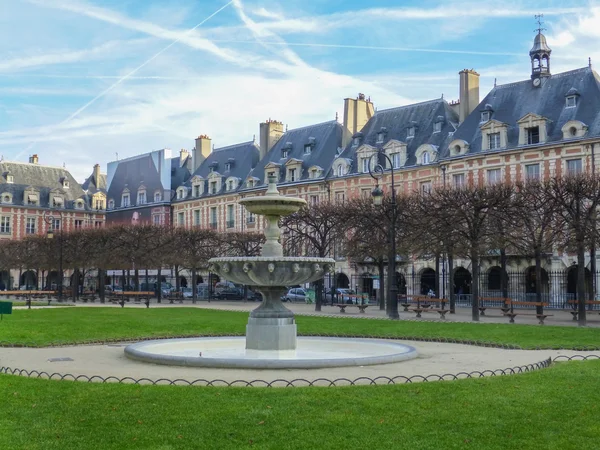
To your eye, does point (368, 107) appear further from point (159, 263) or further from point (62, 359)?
point (62, 359)

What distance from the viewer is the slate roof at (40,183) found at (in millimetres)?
73438

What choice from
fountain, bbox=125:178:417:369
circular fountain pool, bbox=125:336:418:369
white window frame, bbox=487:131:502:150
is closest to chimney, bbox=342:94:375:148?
white window frame, bbox=487:131:502:150

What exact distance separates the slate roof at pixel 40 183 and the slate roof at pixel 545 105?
4644 centimetres

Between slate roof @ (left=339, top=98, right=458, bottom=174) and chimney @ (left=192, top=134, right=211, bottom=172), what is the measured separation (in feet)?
65.5

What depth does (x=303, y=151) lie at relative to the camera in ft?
193

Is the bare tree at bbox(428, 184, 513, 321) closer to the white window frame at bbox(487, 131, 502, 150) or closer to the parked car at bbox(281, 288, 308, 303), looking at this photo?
the white window frame at bbox(487, 131, 502, 150)

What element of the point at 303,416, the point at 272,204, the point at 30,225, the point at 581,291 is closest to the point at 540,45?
the point at 581,291

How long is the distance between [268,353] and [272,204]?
3.13m

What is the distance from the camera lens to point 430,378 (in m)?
11.0

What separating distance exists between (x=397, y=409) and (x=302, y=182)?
159ft

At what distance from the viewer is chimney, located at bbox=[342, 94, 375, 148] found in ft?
182

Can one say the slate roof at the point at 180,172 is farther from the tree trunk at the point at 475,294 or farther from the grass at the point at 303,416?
the grass at the point at 303,416

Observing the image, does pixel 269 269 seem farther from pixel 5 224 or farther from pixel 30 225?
pixel 30 225

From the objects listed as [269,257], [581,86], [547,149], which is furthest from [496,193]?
[269,257]
